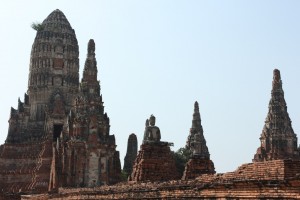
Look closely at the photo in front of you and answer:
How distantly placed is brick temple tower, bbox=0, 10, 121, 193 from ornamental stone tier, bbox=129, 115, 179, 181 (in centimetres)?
1860

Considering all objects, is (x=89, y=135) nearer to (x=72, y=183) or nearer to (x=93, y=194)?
(x=72, y=183)

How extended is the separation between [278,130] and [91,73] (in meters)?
21.0

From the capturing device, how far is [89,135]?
36.5 metres

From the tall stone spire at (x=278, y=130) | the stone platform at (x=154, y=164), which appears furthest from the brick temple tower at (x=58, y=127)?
the stone platform at (x=154, y=164)

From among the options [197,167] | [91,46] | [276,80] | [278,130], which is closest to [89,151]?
[91,46]

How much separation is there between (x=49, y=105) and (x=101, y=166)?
15119mm

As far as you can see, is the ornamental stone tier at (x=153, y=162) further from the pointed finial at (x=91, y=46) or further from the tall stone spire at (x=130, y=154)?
the tall stone spire at (x=130, y=154)

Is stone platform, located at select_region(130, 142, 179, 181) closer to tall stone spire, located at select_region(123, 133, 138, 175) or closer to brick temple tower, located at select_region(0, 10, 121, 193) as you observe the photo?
brick temple tower, located at select_region(0, 10, 121, 193)

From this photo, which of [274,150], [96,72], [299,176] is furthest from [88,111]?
[299,176]

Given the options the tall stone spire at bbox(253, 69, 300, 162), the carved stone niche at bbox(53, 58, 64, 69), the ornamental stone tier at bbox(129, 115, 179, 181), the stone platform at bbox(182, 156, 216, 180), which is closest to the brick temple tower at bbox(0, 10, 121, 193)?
the carved stone niche at bbox(53, 58, 64, 69)

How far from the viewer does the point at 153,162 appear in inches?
672

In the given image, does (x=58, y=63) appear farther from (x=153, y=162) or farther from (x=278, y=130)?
(x=153, y=162)

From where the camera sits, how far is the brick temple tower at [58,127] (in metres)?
36.3

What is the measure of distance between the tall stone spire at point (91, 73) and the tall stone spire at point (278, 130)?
1933cm
